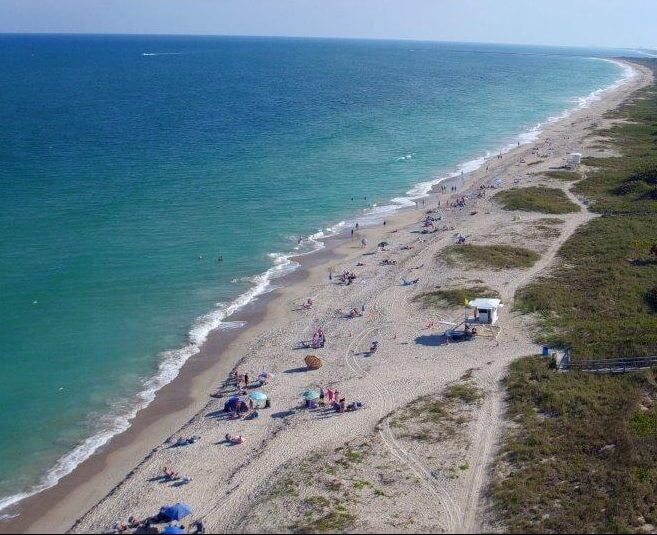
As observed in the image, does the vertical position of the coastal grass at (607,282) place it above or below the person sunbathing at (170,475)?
above

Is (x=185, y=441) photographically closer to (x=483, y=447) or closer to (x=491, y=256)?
(x=483, y=447)

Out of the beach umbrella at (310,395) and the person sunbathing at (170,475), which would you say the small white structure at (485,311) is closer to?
the beach umbrella at (310,395)

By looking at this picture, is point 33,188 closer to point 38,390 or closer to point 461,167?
point 38,390

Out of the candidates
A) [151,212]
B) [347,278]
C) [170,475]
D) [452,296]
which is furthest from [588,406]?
[151,212]

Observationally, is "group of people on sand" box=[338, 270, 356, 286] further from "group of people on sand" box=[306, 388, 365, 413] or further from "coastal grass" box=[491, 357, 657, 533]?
"coastal grass" box=[491, 357, 657, 533]

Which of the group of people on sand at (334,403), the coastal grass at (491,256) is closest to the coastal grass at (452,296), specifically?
the coastal grass at (491,256)

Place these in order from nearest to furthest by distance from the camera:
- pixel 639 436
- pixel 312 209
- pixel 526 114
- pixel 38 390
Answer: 1. pixel 639 436
2. pixel 38 390
3. pixel 312 209
4. pixel 526 114

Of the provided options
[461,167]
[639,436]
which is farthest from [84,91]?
[639,436]
